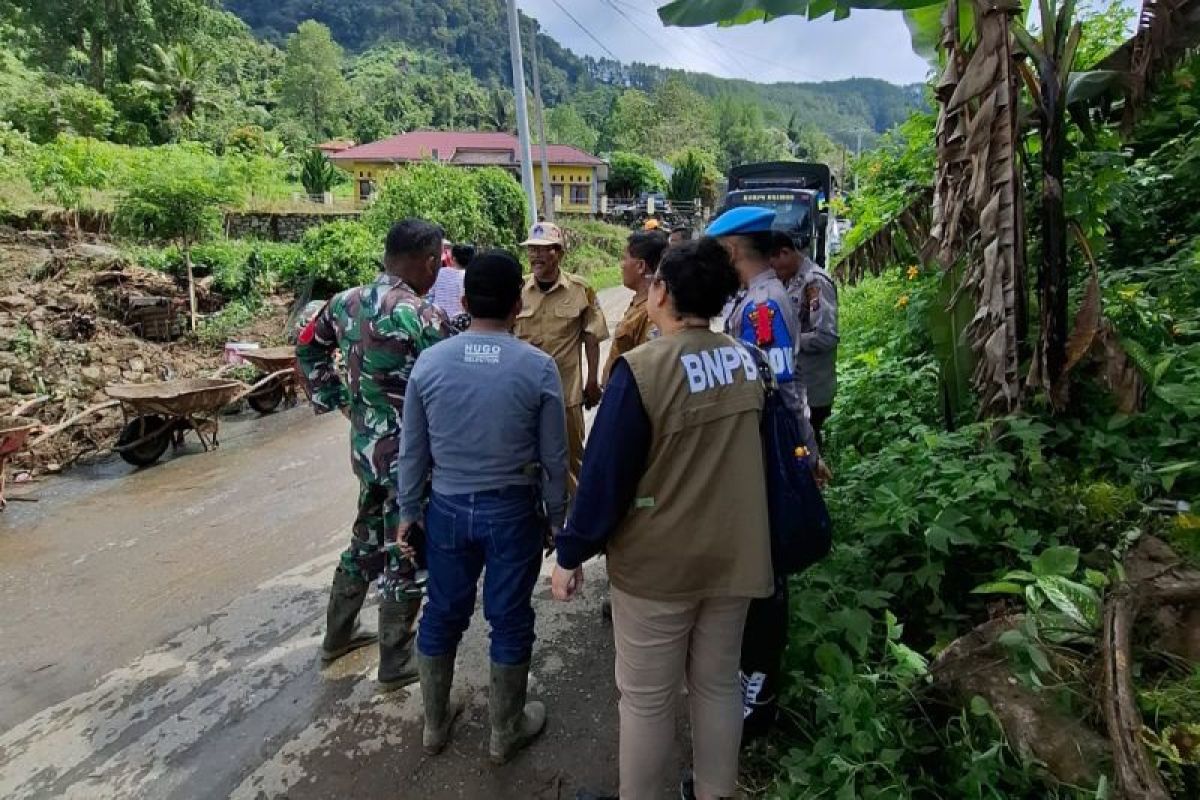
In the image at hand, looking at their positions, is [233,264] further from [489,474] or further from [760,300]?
[760,300]

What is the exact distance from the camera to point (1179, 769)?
1.61 metres

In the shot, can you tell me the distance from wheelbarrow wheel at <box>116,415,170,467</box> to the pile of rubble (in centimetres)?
58

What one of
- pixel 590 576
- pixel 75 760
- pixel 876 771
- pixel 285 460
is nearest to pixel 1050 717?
pixel 876 771

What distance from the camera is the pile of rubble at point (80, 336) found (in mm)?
7262

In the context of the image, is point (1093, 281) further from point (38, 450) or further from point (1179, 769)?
point (38, 450)

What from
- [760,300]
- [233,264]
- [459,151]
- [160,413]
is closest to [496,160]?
[459,151]

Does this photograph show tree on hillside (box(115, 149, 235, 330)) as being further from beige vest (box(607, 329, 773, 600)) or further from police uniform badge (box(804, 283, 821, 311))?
beige vest (box(607, 329, 773, 600))

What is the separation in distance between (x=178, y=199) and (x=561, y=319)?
992 centimetres

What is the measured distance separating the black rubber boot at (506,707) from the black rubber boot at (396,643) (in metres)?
0.59

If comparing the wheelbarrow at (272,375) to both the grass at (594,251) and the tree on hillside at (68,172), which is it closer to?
the tree on hillside at (68,172)

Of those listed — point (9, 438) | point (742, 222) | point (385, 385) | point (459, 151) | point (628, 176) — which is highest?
point (459, 151)

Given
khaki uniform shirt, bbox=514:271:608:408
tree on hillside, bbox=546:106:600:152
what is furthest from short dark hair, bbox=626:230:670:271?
tree on hillside, bbox=546:106:600:152

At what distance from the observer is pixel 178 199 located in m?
11.1

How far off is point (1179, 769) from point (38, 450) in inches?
322
